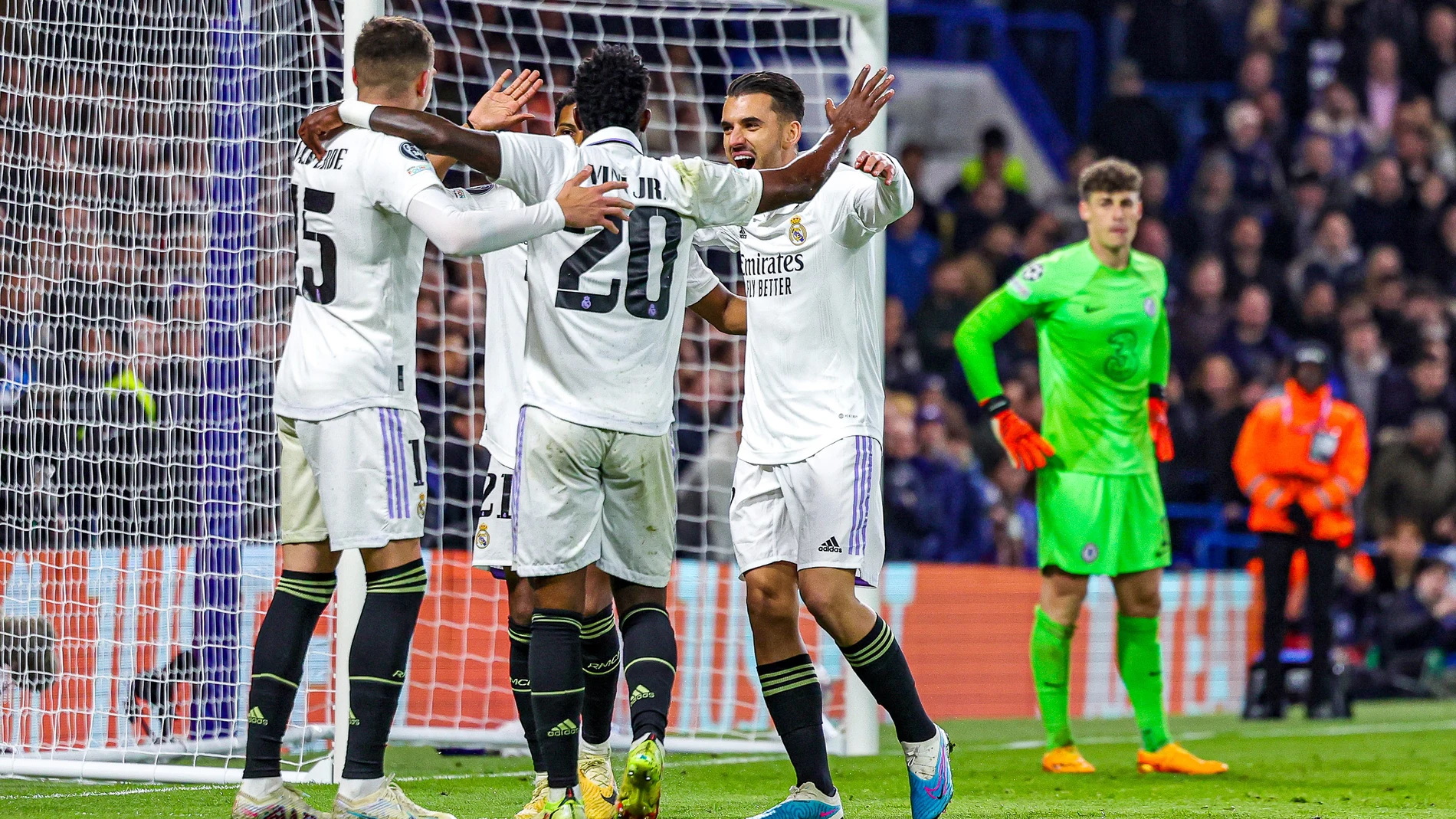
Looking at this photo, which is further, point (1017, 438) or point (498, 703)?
point (498, 703)

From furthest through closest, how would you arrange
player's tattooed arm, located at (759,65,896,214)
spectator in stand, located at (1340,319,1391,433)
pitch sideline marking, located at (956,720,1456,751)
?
spectator in stand, located at (1340,319,1391,433), pitch sideline marking, located at (956,720,1456,751), player's tattooed arm, located at (759,65,896,214)

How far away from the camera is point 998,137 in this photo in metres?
15.3

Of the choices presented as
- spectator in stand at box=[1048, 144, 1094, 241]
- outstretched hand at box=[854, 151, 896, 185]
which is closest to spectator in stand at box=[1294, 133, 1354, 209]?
spectator in stand at box=[1048, 144, 1094, 241]

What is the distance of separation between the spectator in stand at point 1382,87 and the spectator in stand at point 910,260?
4.79 metres

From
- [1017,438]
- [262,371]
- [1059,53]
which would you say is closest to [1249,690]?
[1017,438]

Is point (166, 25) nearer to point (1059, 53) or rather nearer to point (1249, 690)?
point (1249, 690)

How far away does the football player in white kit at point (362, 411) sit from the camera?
482 centimetres

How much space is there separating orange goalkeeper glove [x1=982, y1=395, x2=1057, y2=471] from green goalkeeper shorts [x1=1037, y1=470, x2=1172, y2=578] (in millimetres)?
167

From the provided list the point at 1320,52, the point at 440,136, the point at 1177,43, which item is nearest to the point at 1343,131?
the point at 1320,52

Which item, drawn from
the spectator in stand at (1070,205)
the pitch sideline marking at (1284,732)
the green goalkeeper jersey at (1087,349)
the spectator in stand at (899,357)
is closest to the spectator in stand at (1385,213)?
the spectator in stand at (1070,205)

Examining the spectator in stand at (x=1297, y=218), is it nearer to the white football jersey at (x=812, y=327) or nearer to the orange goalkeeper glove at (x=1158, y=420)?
the orange goalkeeper glove at (x=1158, y=420)

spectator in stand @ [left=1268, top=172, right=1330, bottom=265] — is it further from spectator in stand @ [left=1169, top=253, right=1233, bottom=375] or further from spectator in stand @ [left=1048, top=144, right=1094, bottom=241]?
spectator in stand @ [left=1048, top=144, right=1094, bottom=241]

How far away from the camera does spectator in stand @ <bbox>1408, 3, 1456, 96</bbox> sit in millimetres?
17156

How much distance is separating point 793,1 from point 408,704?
144 inches
